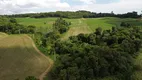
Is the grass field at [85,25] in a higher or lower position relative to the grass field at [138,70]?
higher

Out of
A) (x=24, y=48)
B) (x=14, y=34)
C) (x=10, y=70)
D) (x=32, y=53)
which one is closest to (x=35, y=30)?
(x=14, y=34)

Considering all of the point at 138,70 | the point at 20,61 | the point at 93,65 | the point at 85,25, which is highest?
the point at 93,65

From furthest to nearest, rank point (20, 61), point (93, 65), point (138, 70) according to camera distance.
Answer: point (20, 61) < point (138, 70) < point (93, 65)

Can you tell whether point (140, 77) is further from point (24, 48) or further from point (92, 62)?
point (24, 48)

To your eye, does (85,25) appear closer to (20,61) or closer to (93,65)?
(20,61)

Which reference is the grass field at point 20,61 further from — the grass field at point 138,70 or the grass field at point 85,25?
the grass field at point 85,25

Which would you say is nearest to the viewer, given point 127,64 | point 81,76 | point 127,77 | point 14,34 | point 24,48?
point 81,76

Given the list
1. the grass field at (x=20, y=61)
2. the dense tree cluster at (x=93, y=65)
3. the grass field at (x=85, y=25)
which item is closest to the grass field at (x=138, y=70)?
the dense tree cluster at (x=93, y=65)

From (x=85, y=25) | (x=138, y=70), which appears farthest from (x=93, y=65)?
(x=85, y=25)
